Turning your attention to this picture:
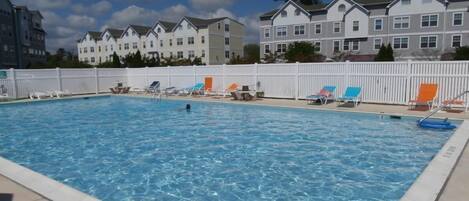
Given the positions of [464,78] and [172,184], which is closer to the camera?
[172,184]

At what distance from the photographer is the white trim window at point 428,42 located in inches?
1280

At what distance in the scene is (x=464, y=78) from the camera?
420 inches

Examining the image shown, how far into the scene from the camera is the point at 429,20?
32469mm

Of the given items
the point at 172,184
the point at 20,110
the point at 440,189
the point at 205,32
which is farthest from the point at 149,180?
the point at 205,32

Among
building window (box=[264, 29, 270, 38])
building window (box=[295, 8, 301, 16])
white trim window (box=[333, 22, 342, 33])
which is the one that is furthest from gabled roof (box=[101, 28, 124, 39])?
white trim window (box=[333, 22, 342, 33])

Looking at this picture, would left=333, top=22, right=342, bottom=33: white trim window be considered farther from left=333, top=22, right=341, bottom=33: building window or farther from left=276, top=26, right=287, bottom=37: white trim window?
left=276, top=26, right=287, bottom=37: white trim window

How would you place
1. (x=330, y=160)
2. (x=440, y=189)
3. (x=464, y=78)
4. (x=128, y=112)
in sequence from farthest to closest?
(x=128, y=112) < (x=464, y=78) < (x=330, y=160) < (x=440, y=189)

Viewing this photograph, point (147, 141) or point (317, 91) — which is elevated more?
point (317, 91)

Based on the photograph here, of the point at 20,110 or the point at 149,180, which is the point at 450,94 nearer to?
the point at 149,180

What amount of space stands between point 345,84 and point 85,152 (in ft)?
33.0

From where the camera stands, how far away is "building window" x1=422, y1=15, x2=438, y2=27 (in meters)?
32.2

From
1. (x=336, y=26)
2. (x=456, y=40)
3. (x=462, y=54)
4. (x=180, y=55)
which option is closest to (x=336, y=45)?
(x=336, y=26)

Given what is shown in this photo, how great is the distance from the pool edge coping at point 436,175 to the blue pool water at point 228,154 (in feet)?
1.41

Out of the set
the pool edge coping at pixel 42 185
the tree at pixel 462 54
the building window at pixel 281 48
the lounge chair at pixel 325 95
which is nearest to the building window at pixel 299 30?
the building window at pixel 281 48
